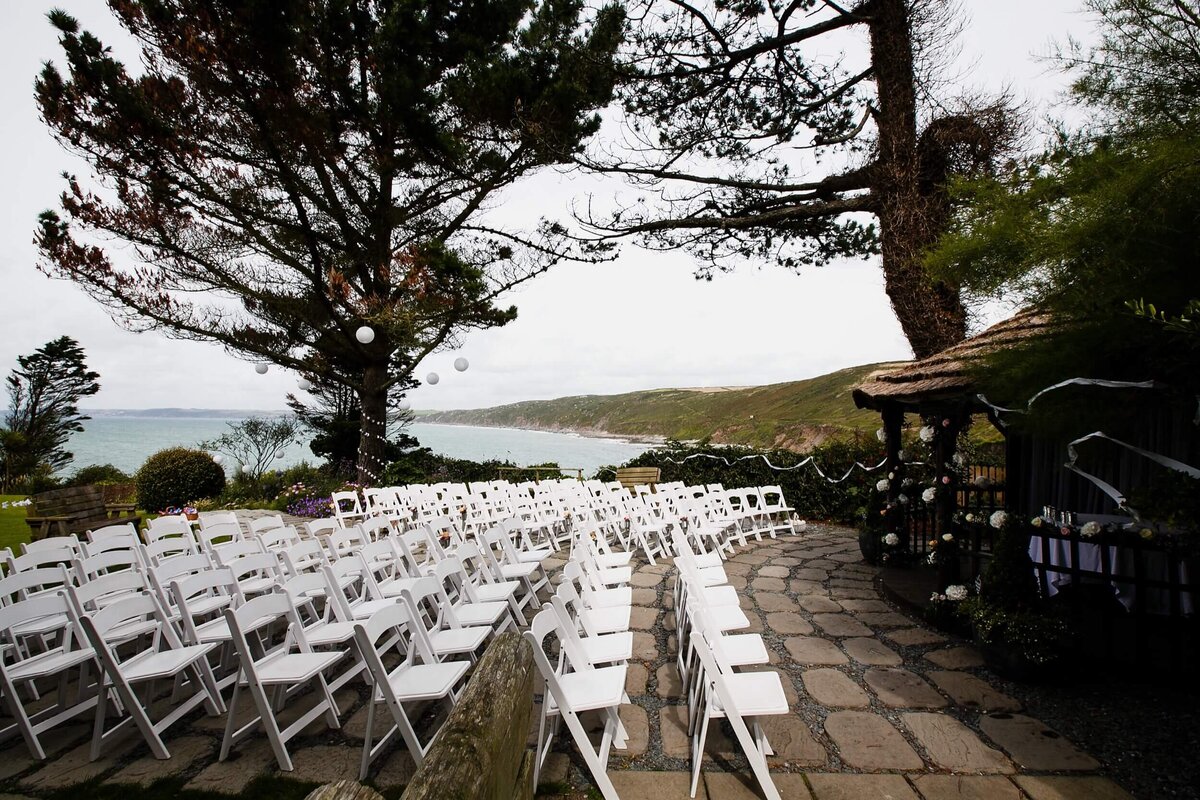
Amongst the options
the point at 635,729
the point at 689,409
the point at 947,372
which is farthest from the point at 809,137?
the point at 689,409

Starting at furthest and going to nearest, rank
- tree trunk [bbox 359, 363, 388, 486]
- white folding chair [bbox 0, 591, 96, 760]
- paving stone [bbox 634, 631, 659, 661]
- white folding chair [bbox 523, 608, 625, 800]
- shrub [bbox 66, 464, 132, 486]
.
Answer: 1. shrub [bbox 66, 464, 132, 486]
2. tree trunk [bbox 359, 363, 388, 486]
3. paving stone [bbox 634, 631, 659, 661]
4. white folding chair [bbox 0, 591, 96, 760]
5. white folding chair [bbox 523, 608, 625, 800]

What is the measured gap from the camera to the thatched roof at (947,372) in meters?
4.70

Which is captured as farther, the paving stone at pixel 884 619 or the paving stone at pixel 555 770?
the paving stone at pixel 884 619

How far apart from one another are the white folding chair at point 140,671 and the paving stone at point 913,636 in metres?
4.79

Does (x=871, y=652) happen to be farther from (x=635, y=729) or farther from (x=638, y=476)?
(x=638, y=476)

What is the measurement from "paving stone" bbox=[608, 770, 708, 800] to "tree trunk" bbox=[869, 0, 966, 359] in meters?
8.06

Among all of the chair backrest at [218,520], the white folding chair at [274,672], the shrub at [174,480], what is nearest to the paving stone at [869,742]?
the white folding chair at [274,672]

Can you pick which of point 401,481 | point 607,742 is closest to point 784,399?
point 401,481

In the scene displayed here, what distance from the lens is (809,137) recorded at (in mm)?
9438

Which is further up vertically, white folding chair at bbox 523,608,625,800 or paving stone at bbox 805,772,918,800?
white folding chair at bbox 523,608,625,800

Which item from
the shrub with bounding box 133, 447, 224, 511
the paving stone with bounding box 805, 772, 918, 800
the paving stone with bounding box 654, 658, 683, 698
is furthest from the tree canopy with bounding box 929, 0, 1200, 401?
the shrub with bounding box 133, 447, 224, 511

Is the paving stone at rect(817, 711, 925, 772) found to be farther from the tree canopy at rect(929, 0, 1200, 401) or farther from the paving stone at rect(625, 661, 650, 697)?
the tree canopy at rect(929, 0, 1200, 401)

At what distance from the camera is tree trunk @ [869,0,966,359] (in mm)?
8523

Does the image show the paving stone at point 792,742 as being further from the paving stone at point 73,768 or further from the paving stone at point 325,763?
the paving stone at point 73,768
